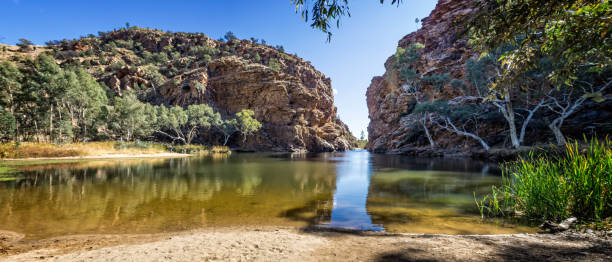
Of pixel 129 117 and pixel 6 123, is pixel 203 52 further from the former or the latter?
pixel 6 123

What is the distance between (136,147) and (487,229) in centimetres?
3625

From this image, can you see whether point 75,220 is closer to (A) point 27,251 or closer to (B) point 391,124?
(A) point 27,251

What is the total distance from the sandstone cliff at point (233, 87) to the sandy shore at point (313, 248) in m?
51.4

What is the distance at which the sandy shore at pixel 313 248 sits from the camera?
2670 millimetres

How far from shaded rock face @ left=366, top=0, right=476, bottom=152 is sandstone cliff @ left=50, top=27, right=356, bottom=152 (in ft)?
57.4

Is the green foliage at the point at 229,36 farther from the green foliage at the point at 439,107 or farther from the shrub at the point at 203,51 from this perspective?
the green foliage at the point at 439,107

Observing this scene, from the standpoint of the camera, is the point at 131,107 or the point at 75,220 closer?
the point at 75,220

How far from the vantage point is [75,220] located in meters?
5.07

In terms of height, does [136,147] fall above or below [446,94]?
below

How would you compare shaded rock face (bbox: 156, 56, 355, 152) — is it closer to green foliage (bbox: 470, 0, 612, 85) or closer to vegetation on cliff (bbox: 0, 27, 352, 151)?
vegetation on cliff (bbox: 0, 27, 352, 151)

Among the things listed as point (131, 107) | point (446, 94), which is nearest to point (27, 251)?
point (131, 107)

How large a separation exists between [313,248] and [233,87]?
205 ft

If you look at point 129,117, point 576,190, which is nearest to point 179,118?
point 129,117

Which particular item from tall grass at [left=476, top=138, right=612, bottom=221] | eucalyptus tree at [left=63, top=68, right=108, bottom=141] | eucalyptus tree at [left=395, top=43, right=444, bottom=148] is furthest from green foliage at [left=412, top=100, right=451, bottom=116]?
eucalyptus tree at [left=63, top=68, right=108, bottom=141]
